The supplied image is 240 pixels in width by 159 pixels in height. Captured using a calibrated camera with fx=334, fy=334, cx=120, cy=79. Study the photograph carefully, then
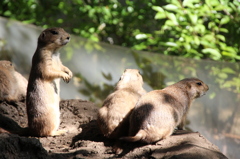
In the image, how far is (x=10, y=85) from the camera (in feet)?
17.4

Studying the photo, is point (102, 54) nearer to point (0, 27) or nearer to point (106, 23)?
point (0, 27)

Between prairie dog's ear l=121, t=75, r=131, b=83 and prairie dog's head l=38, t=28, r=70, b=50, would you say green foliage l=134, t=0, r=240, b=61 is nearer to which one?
prairie dog's ear l=121, t=75, r=131, b=83

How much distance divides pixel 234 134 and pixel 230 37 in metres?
3.42


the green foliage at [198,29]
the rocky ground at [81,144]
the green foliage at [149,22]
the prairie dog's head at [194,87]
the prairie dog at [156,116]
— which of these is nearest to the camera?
the rocky ground at [81,144]

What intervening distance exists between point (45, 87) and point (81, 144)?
0.94 m

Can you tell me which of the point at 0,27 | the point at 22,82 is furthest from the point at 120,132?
the point at 0,27

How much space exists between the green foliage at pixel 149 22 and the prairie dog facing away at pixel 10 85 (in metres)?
2.64

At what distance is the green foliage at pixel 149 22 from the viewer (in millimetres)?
6918

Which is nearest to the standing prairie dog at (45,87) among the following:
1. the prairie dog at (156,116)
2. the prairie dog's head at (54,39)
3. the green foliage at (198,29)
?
the prairie dog's head at (54,39)

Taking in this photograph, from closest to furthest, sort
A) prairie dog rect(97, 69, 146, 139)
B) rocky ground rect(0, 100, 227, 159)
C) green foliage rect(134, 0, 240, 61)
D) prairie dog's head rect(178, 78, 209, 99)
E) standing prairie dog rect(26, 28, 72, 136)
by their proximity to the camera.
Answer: rocky ground rect(0, 100, 227, 159), prairie dog rect(97, 69, 146, 139), standing prairie dog rect(26, 28, 72, 136), prairie dog's head rect(178, 78, 209, 99), green foliage rect(134, 0, 240, 61)

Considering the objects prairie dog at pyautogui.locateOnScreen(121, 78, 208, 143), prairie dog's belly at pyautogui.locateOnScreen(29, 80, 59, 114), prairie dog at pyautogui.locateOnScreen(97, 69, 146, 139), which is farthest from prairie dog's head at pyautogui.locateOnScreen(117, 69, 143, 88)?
prairie dog's belly at pyautogui.locateOnScreen(29, 80, 59, 114)

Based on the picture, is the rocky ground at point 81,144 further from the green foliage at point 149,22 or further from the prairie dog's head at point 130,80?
the green foliage at point 149,22

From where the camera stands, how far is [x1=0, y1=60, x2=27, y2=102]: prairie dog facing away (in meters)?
5.22

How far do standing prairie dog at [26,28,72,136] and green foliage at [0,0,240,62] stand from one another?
2.65m
